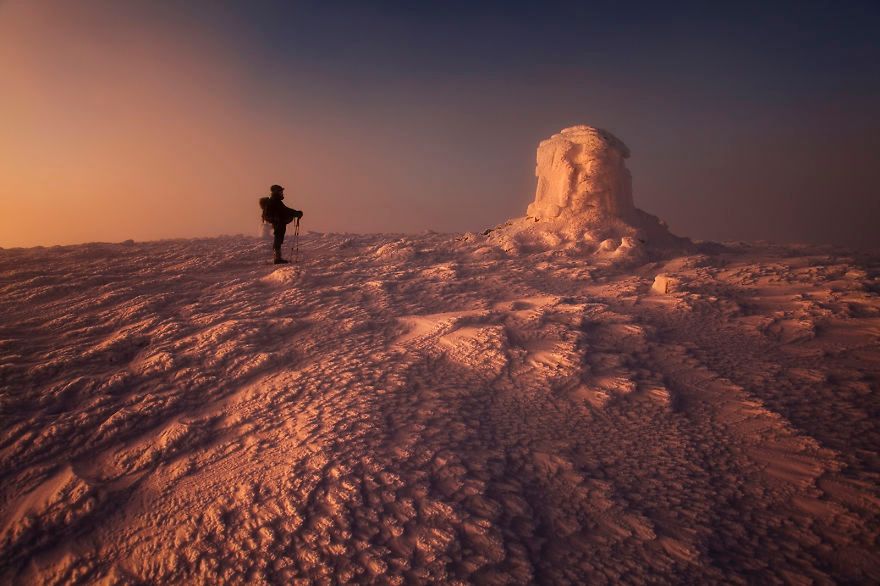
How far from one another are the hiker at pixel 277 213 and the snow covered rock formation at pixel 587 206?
4800 millimetres

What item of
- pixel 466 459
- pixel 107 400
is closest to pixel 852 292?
pixel 466 459

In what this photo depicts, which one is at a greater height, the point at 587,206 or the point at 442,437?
the point at 587,206

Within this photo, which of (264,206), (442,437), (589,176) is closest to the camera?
(442,437)

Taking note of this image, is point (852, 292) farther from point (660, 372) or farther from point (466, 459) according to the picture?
point (466, 459)

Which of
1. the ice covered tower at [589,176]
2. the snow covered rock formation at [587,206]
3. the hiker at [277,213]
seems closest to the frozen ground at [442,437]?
the hiker at [277,213]

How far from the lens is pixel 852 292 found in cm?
584

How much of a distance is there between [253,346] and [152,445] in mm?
1511

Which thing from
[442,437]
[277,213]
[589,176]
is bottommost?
[442,437]

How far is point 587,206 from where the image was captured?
9992 millimetres

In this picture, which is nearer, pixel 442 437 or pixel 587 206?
pixel 442 437

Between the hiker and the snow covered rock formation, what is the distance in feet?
15.7

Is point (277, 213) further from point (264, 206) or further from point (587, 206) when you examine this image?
point (587, 206)

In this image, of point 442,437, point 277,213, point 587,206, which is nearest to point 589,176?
point 587,206

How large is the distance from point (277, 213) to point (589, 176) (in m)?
7.28
